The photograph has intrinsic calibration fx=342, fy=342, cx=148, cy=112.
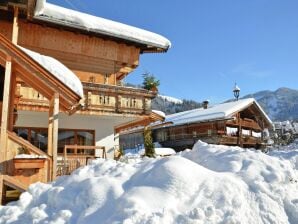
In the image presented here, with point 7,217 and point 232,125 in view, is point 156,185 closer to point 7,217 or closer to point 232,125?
point 7,217

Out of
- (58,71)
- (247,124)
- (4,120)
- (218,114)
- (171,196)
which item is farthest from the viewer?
(247,124)

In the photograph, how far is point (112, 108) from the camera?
14.5 meters

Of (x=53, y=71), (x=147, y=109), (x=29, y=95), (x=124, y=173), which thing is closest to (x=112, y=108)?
(x=147, y=109)

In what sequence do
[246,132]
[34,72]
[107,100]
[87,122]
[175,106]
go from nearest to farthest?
1. [34,72]
2. [107,100]
3. [87,122]
4. [246,132]
5. [175,106]

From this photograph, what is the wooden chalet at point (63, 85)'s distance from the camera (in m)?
8.22

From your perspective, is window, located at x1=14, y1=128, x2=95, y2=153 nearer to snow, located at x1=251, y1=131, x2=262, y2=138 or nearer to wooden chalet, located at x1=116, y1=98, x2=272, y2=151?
wooden chalet, located at x1=116, y1=98, x2=272, y2=151

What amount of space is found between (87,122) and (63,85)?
6.87 metres

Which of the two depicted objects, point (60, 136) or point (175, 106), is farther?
point (175, 106)

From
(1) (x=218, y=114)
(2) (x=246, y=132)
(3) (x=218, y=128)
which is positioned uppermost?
(1) (x=218, y=114)

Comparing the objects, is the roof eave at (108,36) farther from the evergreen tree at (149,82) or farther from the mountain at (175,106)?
the mountain at (175,106)

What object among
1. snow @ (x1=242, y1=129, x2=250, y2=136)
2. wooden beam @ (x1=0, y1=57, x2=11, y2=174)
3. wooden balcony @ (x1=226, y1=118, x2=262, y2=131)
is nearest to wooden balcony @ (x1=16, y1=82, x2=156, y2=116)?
wooden beam @ (x1=0, y1=57, x2=11, y2=174)

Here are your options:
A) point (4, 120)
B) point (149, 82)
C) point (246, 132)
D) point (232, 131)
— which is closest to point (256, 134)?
point (246, 132)

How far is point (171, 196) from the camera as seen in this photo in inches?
202

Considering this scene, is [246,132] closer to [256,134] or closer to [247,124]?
[247,124]
